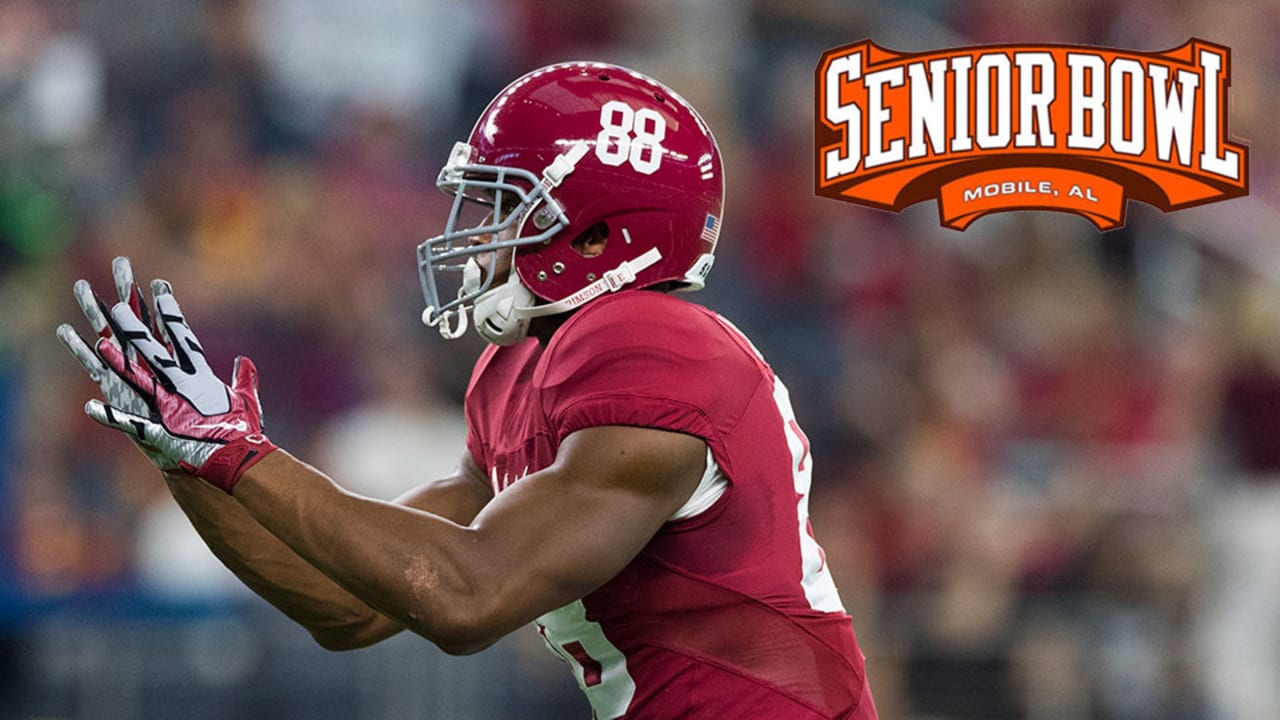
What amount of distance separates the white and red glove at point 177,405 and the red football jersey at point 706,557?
1.55 ft

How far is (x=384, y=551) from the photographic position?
246 centimetres

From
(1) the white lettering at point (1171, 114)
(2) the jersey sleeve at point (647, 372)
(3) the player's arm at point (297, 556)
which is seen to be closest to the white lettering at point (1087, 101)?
(1) the white lettering at point (1171, 114)

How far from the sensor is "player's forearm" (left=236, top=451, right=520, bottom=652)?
2.45 metres

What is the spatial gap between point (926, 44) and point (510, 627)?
605 cm

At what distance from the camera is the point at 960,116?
390cm

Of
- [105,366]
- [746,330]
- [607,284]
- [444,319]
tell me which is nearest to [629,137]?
[607,284]

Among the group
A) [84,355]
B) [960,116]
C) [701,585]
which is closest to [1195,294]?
[960,116]

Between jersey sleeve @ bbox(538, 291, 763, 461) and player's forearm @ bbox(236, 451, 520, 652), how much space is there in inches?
11.2

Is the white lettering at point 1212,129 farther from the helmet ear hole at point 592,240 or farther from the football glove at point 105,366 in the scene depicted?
the football glove at point 105,366

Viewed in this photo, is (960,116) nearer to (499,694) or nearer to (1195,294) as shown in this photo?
(499,694)

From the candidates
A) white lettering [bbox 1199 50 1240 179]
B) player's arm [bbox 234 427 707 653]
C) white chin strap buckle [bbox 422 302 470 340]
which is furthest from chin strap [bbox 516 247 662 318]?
white lettering [bbox 1199 50 1240 179]

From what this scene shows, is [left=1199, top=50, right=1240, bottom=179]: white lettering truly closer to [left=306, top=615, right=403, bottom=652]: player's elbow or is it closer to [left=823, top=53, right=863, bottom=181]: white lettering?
[left=823, top=53, right=863, bottom=181]: white lettering

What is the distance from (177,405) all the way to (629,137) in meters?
0.87

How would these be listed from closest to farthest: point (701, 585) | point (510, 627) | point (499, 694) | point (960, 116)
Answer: point (510, 627) < point (701, 585) < point (960, 116) < point (499, 694)
